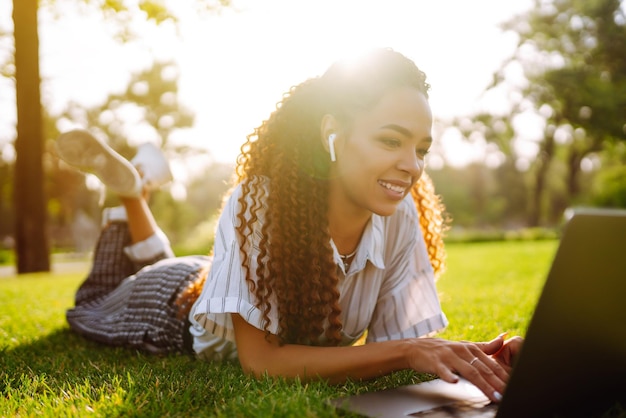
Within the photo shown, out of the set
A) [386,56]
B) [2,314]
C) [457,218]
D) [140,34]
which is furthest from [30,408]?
[457,218]

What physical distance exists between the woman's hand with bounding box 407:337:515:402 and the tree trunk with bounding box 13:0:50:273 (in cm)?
1080

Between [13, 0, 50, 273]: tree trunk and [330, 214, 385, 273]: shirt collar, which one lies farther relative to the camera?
[13, 0, 50, 273]: tree trunk

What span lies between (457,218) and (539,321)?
57.7 meters

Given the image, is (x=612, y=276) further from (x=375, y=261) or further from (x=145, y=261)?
(x=145, y=261)

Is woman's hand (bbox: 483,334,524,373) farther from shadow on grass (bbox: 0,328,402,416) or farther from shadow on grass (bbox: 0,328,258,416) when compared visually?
shadow on grass (bbox: 0,328,258,416)

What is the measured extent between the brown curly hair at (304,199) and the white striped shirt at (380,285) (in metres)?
0.08

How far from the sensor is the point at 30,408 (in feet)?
6.97

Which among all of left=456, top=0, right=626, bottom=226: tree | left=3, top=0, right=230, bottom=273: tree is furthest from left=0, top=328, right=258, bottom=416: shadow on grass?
left=456, top=0, right=626, bottom=226: tree

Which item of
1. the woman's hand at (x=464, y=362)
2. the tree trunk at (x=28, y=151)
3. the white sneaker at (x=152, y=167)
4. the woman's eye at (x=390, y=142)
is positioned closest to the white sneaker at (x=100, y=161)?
the white sneaker at (x=152, y=167)

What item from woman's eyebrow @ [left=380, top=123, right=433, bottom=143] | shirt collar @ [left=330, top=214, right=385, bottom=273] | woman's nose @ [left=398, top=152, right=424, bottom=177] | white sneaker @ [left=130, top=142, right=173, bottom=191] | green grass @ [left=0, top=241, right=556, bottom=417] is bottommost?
green grass @ [left=0, top=241, right=556, bottom=417]

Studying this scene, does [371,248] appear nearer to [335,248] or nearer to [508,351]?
[335,248]

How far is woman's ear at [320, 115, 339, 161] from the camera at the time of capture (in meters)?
2.49

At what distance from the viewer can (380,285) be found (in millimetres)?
2973

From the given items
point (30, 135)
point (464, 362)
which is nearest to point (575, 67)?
point (30, 135)
